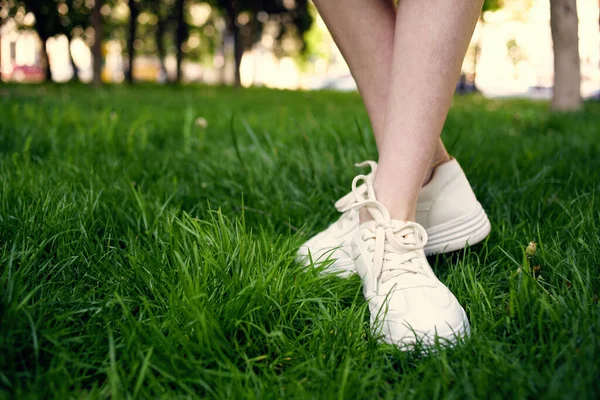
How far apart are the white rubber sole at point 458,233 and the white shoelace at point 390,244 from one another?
169mm

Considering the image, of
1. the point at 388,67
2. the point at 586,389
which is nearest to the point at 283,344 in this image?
the point at 586,389

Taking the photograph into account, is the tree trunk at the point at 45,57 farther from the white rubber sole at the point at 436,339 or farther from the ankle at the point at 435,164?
the white rubber sole at the point at 436,339

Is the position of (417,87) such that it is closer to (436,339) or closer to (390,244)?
(390,244)

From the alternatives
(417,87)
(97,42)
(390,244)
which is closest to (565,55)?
(417,87)

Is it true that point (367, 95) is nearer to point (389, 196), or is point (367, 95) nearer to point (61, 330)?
point (389, 196)

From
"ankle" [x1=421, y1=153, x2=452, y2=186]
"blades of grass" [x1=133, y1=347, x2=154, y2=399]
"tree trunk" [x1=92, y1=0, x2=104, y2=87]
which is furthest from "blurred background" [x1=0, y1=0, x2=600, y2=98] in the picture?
"blades of grass" [x1=133, y1=347, x2=154, y2=399]

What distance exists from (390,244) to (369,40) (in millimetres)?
551

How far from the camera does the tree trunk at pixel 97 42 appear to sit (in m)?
11.5

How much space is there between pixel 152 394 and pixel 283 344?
0.93 feet

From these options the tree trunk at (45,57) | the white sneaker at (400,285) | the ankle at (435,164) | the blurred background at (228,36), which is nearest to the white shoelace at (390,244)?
the white sneaker at (400,285)

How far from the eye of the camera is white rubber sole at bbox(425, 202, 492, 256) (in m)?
1.45

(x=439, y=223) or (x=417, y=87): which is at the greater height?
(x=417, y=87)

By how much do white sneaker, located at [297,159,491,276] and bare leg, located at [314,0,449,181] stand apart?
0.61ft

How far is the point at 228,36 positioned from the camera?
2392 cm
